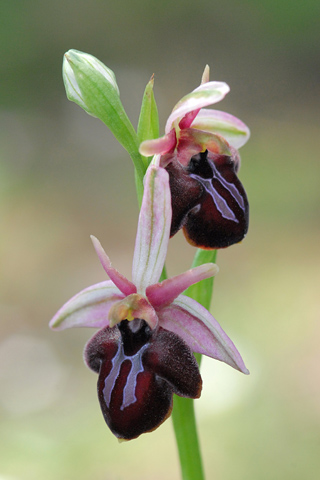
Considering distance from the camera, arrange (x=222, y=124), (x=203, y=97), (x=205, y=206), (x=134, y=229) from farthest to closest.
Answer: (x=134, y=229) → (x=222, y=124) → (x=205, y=206) → (x=203, y=97)

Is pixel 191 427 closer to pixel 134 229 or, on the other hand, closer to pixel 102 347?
pixel 102 347

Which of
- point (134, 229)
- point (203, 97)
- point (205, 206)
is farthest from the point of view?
point (134, 229)

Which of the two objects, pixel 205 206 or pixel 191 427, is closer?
pixel 205 206

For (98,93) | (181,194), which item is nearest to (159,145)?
(181,194)

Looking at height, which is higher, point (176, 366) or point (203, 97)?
point (203, 97)

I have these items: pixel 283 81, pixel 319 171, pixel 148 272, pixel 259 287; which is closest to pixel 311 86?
pixel 283 81

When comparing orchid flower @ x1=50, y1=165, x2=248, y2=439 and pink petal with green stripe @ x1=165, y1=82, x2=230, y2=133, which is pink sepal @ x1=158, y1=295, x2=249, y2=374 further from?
pink petal with green stripe @ x1=165, y1=82, x2=230, y2=133
